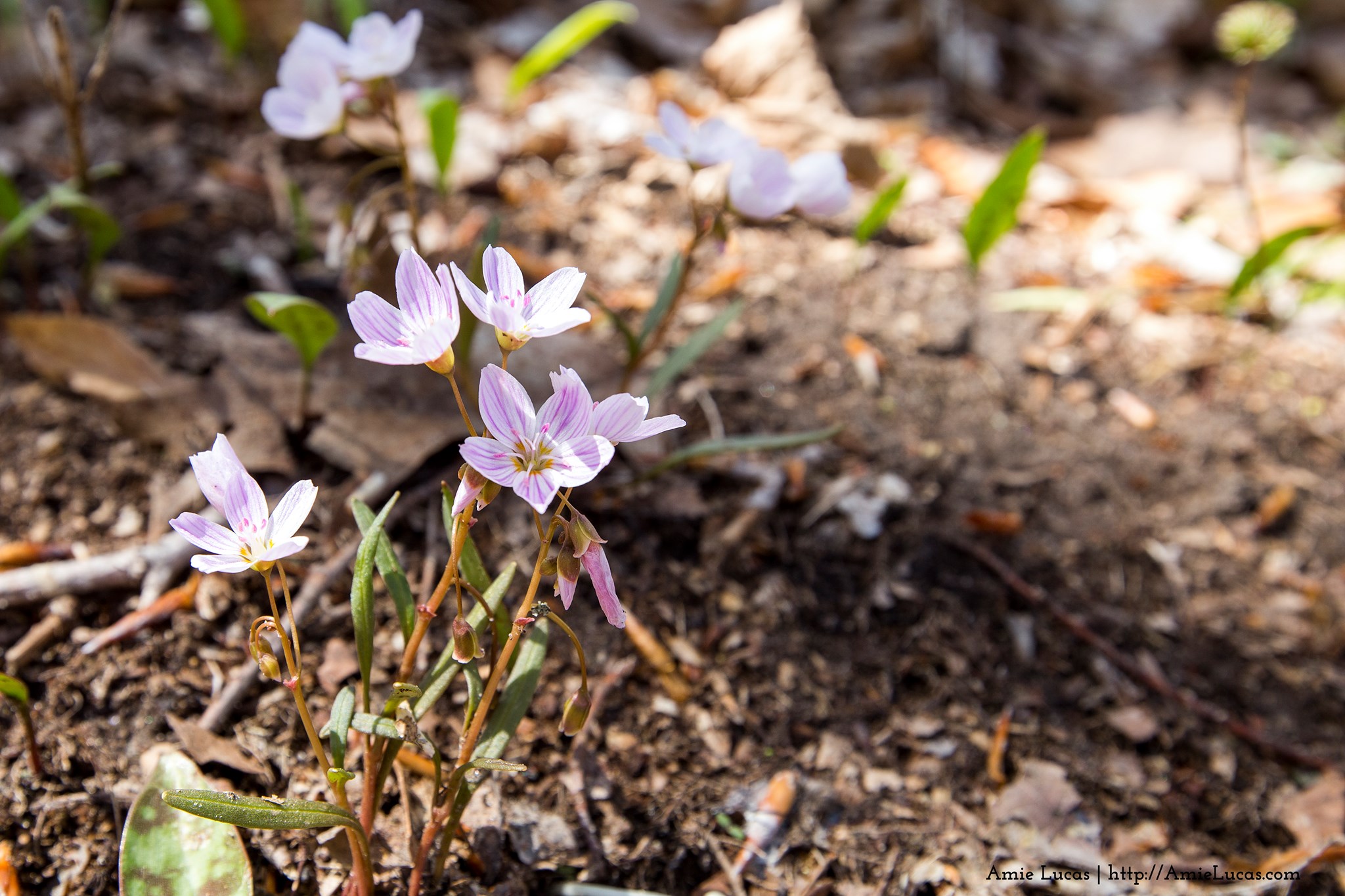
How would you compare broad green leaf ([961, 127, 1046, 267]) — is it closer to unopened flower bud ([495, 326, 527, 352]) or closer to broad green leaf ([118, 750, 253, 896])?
unopened flower bud ([495, 326, 527, 352])

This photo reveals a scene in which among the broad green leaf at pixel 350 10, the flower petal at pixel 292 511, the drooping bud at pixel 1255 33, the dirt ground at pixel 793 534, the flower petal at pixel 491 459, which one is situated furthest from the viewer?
the broad green leaf at pixel 350 10

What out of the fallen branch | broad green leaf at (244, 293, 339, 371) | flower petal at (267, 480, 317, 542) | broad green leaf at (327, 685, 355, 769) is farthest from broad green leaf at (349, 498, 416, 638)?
the fallen branch

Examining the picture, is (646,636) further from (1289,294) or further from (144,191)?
(1289,294)

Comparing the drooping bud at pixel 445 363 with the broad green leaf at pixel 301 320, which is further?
the broad green leaf at pixel 301 320

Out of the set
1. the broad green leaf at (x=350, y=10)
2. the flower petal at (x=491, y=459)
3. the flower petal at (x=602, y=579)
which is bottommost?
the flower petal at (x=602, y=579)

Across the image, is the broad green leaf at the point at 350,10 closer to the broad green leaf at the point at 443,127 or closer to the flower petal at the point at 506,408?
the broad green leaf at the point at 443,127

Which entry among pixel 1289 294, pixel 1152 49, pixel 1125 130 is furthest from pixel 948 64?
pixel 1289 294

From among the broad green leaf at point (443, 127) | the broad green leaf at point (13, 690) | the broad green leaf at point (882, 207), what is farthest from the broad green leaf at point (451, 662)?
the broad green leaf at point (882, 207)
